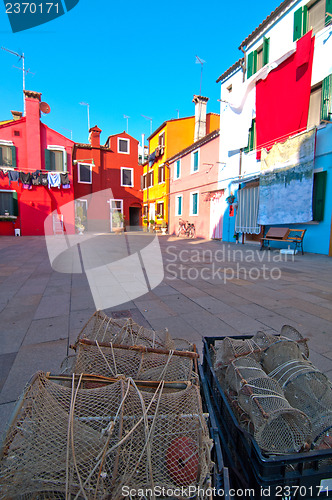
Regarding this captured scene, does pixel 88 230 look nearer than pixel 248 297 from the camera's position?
No

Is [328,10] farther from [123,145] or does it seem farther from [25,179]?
[123,145]

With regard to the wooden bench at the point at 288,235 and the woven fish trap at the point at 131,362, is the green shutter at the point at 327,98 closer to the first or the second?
the wooden bench at the point at 288,235

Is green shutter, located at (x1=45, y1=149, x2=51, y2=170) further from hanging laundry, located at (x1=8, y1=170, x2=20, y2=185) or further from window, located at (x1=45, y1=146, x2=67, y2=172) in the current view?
hanging laundry, located at (x1=8, y1=170, x2=20, y2=185)

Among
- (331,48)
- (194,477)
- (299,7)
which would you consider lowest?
(194,477)

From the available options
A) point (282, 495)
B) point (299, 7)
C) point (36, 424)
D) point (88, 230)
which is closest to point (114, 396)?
point (36, 424)

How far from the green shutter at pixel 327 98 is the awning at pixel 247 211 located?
3.78 m

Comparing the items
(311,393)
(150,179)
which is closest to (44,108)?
(150,179)

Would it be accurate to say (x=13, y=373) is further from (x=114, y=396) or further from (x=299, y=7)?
(x=299, y=7)

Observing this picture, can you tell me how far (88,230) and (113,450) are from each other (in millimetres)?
23462

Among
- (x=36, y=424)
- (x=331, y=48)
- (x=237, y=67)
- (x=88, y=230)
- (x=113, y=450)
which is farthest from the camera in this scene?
(x=88, y=230)

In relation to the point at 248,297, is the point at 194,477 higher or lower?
higher

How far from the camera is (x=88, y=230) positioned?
75.9 ft

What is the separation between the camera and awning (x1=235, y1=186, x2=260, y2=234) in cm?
1150

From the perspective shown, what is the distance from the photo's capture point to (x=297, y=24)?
905cm
